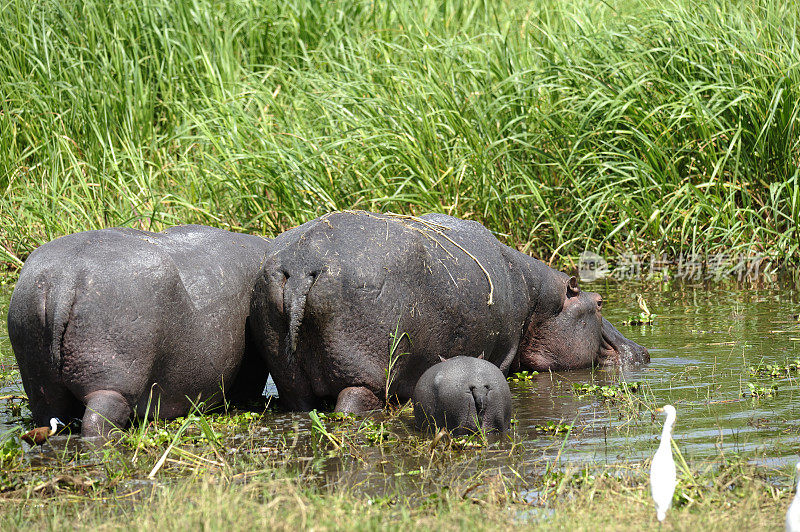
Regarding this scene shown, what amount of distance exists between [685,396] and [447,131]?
4.64 meters

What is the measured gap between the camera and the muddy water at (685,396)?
14.3 feet

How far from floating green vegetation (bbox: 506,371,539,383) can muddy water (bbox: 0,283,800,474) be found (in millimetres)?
65

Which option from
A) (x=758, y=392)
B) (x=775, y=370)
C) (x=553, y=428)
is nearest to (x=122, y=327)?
(x=553, y=428)

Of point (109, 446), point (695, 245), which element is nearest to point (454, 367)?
point (109, 446)

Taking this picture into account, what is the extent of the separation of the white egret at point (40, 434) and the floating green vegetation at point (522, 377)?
9.01 feet

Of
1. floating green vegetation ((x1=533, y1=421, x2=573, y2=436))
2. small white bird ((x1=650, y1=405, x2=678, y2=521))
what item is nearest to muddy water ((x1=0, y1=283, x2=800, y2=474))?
floating green vegetation ((x1=533, y1=421, x2=573, y2=436))

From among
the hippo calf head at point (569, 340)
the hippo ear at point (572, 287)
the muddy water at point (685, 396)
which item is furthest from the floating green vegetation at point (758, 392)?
the hippo ear at point (572, 287)

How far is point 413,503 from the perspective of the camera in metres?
3.65

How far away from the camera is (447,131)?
9.41 metres

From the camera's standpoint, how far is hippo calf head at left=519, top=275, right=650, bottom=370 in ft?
20.9

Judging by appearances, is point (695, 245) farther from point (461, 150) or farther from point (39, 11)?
point (39, 11)

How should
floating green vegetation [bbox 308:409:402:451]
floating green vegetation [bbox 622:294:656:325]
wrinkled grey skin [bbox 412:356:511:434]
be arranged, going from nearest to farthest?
floating green vegetation [bbox 308:409:402:451]
wrinkled grey skin [bbox 412:356:511:434]
floating green vegetation [bbox 622:294:656:325]

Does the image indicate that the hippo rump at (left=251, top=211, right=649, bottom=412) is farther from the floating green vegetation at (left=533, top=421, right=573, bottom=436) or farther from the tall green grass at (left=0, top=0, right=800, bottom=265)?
the tall green grass at (left=0, top=0, right=800, bottom=265)

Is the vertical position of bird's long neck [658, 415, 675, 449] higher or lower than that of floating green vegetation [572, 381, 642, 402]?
higher
